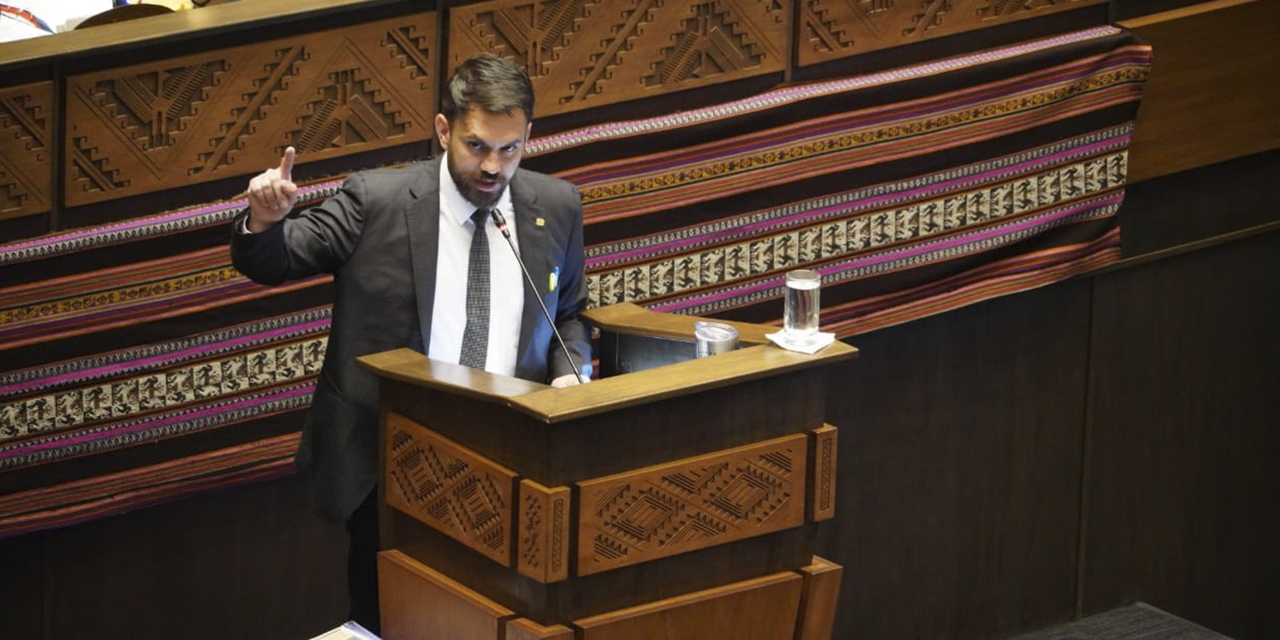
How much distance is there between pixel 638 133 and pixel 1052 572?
5.05 feet

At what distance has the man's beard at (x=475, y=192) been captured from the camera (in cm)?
308

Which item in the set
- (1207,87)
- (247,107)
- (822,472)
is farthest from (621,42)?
(1207,87)

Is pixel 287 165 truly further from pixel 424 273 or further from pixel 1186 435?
pixel 1186 435

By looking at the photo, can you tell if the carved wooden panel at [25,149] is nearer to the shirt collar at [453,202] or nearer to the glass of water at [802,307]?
the shirt collar at [453,202]

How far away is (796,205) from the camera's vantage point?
4.16m

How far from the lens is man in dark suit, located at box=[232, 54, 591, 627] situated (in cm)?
309

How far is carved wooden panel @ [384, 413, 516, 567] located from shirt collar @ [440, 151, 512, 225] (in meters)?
0.31

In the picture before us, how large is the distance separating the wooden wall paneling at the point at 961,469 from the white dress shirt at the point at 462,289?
1.36 metres

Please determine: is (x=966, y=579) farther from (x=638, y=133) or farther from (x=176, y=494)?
(x=176, y=494)

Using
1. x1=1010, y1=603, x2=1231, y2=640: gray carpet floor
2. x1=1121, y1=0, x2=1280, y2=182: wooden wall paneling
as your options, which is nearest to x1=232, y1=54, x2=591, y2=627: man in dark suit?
x1=1121, y1=0, x2=1280, y2=182: wooden wall paneling

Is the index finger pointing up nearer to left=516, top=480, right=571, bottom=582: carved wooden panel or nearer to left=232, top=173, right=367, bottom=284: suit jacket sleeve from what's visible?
left=232, top=173, right=367, bottom=284: suit jacket sleeve

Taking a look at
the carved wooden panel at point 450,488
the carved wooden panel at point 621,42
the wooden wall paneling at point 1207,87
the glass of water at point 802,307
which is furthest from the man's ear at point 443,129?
the wooden wall paneling at point 1207,87

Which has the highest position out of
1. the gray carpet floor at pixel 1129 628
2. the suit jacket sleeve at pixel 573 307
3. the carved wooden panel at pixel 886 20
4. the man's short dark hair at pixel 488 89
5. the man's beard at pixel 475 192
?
the man's short dark hair at pixel 488 89

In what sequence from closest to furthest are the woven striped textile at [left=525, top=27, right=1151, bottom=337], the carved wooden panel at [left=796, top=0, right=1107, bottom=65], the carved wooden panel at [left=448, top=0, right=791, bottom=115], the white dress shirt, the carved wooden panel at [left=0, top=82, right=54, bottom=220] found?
1. the white dress shirt
2. the carved wooden panel at [left=0, top=82, right=54, bottom=220]
3. the carved wooden panel at [left=448, top=0, right=791, bottom=115]
4. the woven striped textile at [left=525, top=27, right=1151, bottom=337]
5. the carved wooden panel at [left=796, top=0, right=1107, bottom=65]
